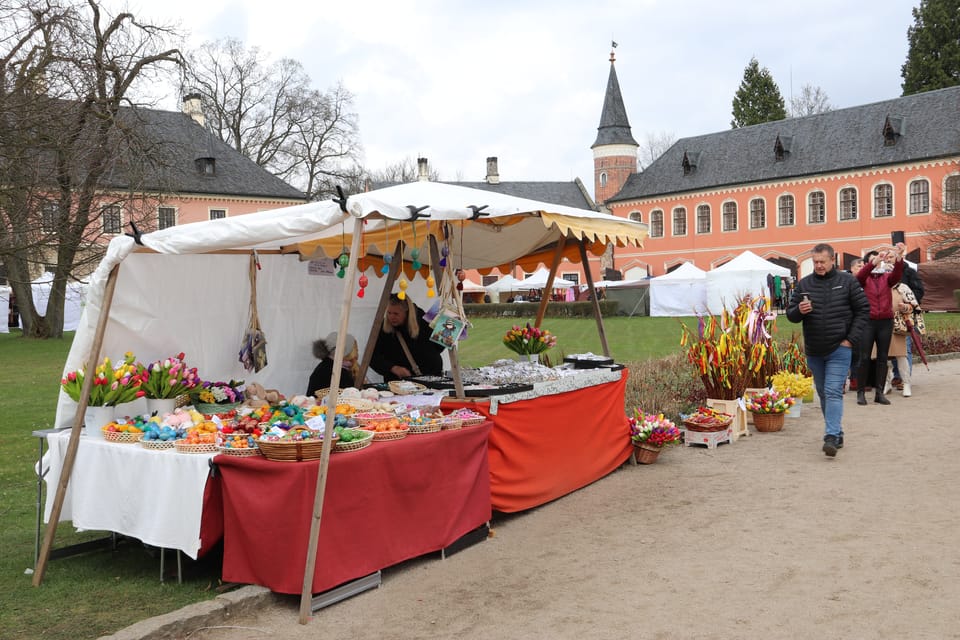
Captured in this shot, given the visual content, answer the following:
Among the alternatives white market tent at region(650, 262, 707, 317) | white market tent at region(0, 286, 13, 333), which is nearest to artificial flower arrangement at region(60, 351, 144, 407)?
white market tent at region(650, 262, 707, 317)

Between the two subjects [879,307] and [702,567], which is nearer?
[702,567]

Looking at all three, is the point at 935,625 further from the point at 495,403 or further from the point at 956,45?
the point at 956,45

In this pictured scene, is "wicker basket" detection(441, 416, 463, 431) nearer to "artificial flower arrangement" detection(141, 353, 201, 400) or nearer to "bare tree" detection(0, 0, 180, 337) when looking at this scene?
"artificial flower arrangement" detection(141, 353, 201, 400)

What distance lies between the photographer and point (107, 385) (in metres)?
4.69

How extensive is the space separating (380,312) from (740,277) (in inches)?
1035

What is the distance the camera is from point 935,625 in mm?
3607

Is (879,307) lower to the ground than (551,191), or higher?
lower

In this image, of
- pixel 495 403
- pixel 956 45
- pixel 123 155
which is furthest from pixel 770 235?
pixel 495 403

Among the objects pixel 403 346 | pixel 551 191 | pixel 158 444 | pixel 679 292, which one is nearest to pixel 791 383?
pixel 403 346

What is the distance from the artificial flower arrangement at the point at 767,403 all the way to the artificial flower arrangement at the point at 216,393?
546 cm

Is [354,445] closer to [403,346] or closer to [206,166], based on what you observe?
[403,346]

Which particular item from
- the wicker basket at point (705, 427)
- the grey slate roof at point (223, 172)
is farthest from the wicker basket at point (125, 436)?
the grey slate roof at point (223, 172)

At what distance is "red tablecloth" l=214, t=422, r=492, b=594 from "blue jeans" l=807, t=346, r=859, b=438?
3838mm

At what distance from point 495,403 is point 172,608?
92.1 inches
